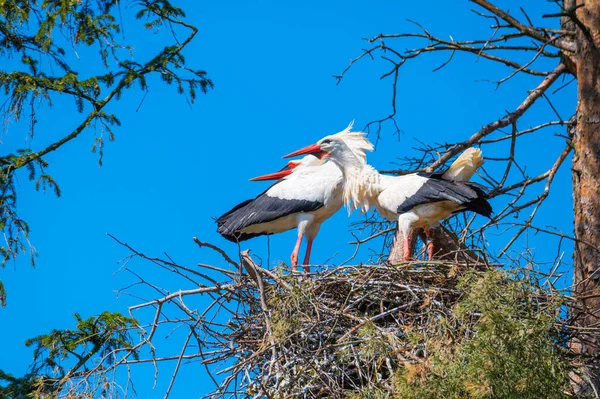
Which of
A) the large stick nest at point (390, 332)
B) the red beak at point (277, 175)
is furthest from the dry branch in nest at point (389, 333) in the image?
the red beak at point (277, 175)

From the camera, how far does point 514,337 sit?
6.69 metres

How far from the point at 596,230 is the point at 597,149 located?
716mm

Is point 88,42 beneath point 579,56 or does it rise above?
above

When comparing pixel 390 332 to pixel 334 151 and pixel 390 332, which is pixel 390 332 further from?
pixel 334 151

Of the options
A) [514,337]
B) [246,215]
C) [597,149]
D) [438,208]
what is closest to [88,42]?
[246,215]

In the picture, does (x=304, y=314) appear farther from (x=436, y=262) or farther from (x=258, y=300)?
(x=436, y=262)

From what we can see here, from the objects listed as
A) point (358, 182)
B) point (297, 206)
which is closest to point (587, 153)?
point (358, 182)

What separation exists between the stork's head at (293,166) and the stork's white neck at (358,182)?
3.15ft

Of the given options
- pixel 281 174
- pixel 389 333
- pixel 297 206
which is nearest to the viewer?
pixel 389 333

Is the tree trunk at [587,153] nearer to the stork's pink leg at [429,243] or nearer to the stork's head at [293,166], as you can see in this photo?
the stork's pink leg at [429,243]

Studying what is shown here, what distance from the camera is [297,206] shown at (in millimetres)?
10414

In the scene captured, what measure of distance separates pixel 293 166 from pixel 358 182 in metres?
1.52

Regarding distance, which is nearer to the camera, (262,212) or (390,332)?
(390,332)

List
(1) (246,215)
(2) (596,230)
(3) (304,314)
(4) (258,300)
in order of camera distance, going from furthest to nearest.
Answer: 1. (1) (246,215)
2. (2) (596,230)
3. (4) (258,300)
4. (3) (304,314)
